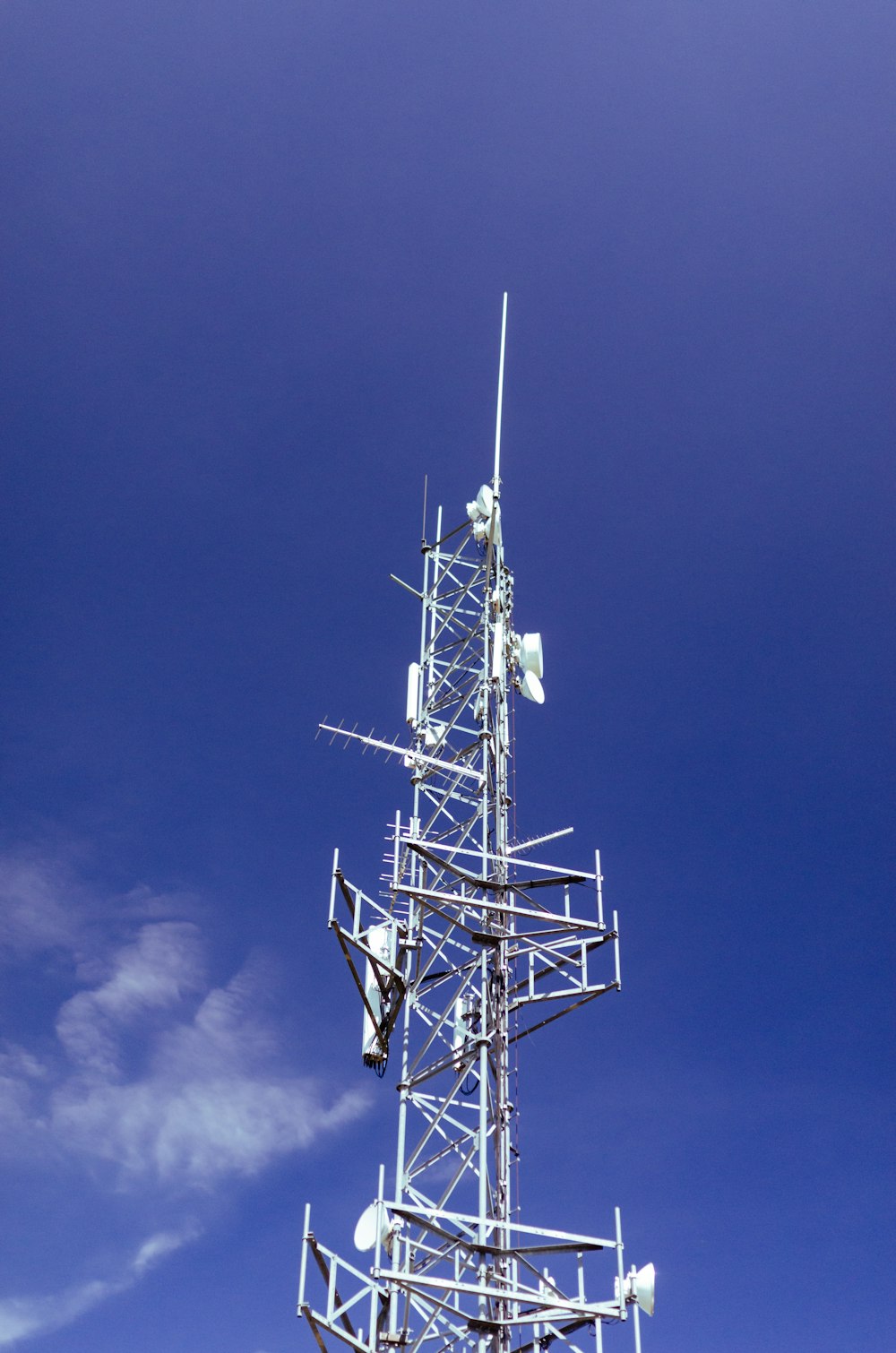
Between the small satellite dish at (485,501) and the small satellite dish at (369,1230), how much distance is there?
19.0 meters

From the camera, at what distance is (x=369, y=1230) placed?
2391 cm

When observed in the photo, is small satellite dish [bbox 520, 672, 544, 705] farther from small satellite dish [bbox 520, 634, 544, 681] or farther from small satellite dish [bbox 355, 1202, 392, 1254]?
small satellite dish [bbox 355, 1202, 392, 1254]

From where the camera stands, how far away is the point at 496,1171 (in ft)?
78.4

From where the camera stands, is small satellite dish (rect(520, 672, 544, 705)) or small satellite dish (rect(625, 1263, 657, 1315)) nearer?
small satellite dish (rect(625, 1263, 657, 1315))

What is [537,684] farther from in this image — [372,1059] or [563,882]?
[372,1059]

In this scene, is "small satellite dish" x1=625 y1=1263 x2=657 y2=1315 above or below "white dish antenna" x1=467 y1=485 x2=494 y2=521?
below

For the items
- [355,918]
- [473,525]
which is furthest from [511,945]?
[473,525]

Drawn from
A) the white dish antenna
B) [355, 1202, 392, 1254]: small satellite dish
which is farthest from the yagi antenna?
[355, 1202, 392, 1254]: small satellite dish

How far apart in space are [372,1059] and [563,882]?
6296 millimetres

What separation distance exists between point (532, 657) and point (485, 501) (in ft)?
16.5

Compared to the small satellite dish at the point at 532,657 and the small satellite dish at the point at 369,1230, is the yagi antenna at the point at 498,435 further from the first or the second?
the small satellite dish at the point at 369,1230

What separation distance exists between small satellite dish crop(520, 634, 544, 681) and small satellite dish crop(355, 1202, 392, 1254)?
14576 mm

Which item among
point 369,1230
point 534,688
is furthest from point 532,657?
point 369,1230

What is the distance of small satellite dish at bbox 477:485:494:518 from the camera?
33.3 m
